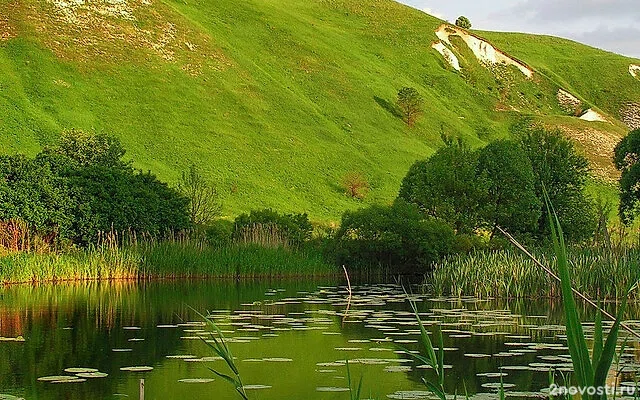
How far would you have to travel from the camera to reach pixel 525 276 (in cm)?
2241

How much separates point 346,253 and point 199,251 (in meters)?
4.93

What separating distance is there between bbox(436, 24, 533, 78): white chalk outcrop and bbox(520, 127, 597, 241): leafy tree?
65.5m

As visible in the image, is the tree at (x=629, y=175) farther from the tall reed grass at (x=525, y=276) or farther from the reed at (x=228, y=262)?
the tall reed grass at (x=525, y=276)

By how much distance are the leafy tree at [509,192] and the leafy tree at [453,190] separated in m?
0.46

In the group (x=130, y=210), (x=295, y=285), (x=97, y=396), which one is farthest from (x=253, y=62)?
(x=97, y=396)

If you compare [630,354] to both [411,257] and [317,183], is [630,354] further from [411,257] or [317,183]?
[317,183]

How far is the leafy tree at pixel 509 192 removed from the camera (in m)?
36.2

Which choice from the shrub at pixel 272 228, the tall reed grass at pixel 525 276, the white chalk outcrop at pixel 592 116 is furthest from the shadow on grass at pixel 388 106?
the tall reed grass at pixel 525 276

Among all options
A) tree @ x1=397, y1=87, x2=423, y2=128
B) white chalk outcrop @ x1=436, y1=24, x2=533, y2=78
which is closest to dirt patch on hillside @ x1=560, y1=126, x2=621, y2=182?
tree @ x1=397, y1=87, x2=423, y2=128

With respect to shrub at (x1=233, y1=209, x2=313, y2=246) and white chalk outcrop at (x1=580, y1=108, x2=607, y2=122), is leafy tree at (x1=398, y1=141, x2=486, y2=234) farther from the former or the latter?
white chalk outcrop at (x1=580, y1=108, x2=607, y2=122)

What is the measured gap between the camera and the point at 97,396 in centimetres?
946

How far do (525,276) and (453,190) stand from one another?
14013mm

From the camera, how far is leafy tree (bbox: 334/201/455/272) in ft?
103

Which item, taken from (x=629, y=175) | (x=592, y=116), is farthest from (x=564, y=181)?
(x=592, y=116)
